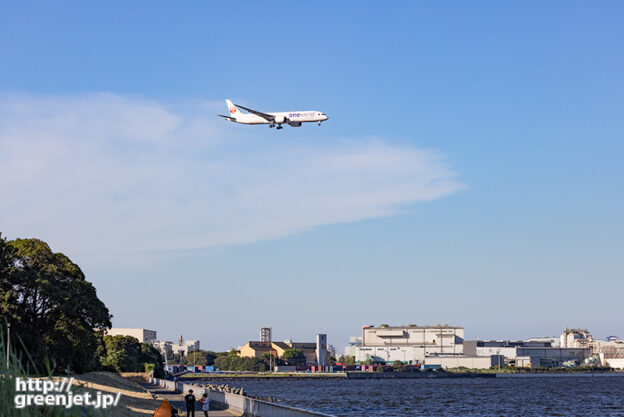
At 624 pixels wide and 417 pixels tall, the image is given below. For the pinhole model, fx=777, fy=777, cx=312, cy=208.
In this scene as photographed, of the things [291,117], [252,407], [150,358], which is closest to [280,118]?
[291,117]

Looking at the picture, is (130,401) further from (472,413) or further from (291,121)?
(472,413)

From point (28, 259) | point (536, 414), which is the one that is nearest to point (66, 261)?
point (28, 259)

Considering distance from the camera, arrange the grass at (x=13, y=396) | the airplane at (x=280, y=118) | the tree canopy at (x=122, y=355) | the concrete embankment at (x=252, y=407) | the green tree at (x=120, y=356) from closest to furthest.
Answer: the grass at (x=13, y=396), the concrete embankment at (x=252, y=407), the airplane at (x=280, y=118), the green tree at (x=120, y=356), the tree canopy at (x=122, y=355)

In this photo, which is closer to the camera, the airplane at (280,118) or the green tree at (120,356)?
the airplane at (280,118)

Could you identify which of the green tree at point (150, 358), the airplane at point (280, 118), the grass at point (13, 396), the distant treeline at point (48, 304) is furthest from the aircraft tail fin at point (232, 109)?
the grass at point (13, 396)

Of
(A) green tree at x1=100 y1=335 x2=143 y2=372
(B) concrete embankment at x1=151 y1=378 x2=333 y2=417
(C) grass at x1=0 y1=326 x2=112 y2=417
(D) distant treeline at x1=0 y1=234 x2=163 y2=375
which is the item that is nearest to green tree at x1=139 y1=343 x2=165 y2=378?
(A) green tree at x1=100 y1=335 x2=143 y2=372

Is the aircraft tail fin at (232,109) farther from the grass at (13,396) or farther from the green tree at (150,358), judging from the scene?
the grass at (13,396)

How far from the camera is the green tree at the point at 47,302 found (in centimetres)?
7488

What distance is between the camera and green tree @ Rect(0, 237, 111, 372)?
246 ft

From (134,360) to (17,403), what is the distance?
146800 millimetres

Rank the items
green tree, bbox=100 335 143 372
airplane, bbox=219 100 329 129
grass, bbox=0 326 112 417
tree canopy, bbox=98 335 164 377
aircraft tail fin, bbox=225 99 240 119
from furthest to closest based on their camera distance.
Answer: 1. tree canopy, bbox=98 335 164 377
2. green tree, bbox=100 335 143 372
3. aircraft tail fin, bbox=225 99 240 119
4. airplane, bbox=219 100 329 129
5. grass, bbox=0 326 112 417

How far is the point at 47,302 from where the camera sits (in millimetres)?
77938

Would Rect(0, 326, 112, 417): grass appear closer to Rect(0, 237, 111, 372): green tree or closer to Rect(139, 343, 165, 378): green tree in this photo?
Rect(0, 237, 111, 372): green tree

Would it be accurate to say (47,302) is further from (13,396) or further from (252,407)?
(13,396)
